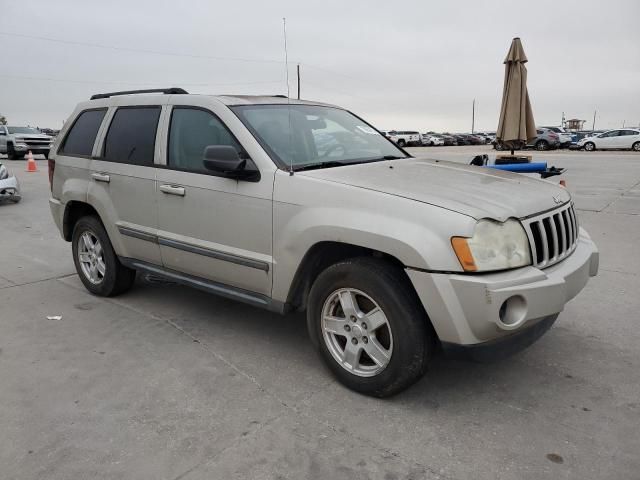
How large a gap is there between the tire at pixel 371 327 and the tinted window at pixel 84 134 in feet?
9.17

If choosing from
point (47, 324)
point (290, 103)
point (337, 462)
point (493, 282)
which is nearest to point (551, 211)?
point (493, 282)

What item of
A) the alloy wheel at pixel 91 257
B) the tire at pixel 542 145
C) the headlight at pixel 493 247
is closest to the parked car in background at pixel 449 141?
the tire at pixel 542 145

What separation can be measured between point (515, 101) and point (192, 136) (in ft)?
29.8

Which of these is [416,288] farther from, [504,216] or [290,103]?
[290,103]

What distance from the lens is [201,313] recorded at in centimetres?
456

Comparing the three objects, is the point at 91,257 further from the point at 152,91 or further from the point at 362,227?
the point at 362,227

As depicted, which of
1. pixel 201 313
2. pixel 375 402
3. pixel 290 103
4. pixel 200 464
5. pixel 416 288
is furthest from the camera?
pixel 201 313

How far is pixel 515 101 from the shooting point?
11.3 meters

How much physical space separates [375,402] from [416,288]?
0.77 m

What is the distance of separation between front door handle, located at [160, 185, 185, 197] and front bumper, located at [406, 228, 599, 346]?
73.8 inches

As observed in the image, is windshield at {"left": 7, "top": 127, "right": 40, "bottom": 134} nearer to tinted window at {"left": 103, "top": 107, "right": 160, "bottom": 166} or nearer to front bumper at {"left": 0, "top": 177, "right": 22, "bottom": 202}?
front bumper at {"left": 0, "top": 177, "right": 22, "bottom": 202}

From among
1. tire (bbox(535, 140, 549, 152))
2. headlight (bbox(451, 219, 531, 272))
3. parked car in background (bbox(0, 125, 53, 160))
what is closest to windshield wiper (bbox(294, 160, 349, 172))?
headlight (bbox(451, 219, 531, 272))

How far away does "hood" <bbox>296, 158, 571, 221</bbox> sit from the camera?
112 inches

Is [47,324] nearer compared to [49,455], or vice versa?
[49,455]
